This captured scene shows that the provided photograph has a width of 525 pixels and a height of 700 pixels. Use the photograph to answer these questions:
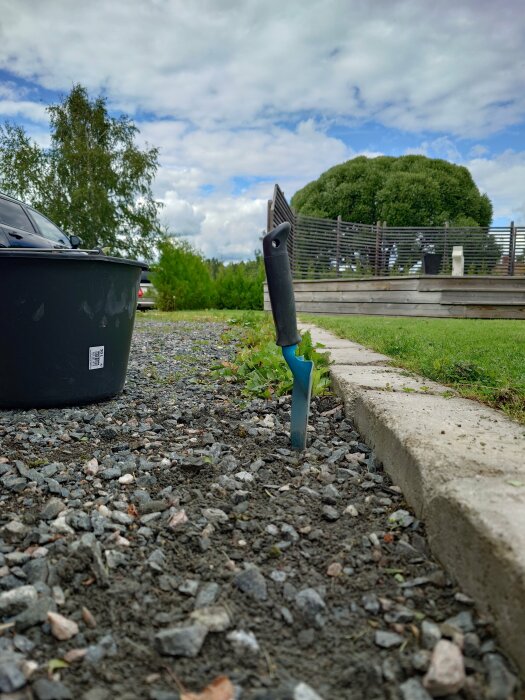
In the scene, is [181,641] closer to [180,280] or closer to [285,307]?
[285,307]

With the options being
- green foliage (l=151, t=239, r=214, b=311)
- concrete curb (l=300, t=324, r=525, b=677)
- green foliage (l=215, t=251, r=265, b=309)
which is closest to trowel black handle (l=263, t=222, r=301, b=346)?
concrete curb (l=300, t=324, r=525, b=677)

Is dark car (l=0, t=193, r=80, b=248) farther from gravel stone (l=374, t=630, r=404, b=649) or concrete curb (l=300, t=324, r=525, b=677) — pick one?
gravel stone (l=374, t=630, r=404, b=649)

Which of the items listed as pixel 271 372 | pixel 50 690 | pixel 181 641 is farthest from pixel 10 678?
pixel 271 372

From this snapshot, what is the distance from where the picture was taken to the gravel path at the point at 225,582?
2.47 ft

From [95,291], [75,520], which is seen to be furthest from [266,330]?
[75,520]

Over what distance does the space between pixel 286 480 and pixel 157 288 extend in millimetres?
10447

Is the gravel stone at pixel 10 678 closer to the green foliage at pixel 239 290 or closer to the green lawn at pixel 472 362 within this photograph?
the green lawn at pixel 472 362

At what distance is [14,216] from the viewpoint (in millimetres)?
4434

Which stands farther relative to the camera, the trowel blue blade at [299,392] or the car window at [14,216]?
the car window at [14,216]

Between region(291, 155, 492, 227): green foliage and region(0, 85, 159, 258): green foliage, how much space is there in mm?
6839

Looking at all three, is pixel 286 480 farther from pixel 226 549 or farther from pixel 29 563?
pixel 29 563

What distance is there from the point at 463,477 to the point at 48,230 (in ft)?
15.7

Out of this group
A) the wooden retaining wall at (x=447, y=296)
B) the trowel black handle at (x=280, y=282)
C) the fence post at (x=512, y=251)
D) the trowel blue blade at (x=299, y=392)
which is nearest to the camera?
the trowel black handle at (x=280, y=282)

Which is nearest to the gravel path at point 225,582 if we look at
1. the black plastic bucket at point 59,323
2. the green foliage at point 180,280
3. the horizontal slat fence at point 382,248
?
the black plastic bucket at point 59,323
